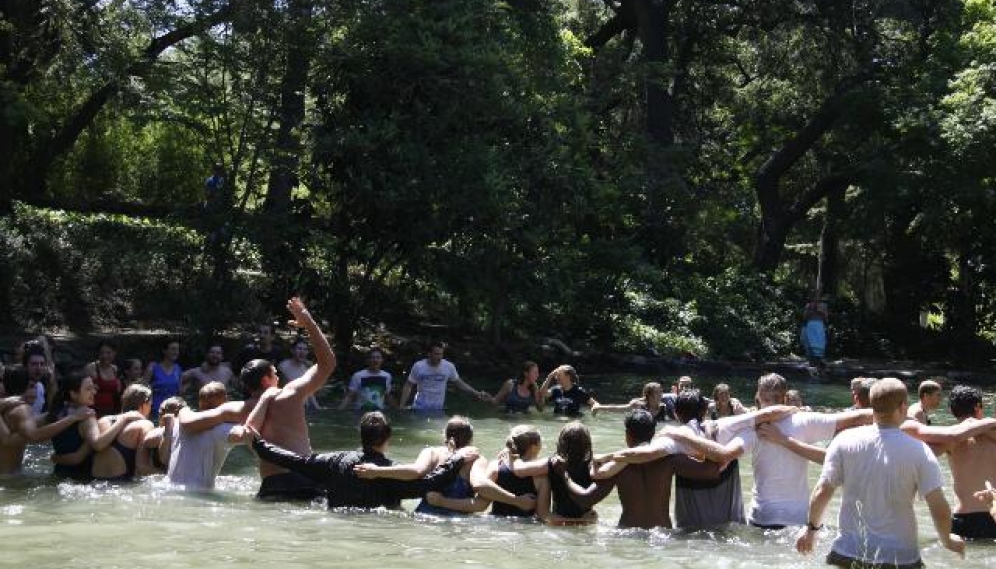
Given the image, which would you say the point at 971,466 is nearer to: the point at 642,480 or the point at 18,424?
the point at 642,480

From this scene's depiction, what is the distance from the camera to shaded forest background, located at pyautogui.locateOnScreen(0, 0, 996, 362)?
23.4 m

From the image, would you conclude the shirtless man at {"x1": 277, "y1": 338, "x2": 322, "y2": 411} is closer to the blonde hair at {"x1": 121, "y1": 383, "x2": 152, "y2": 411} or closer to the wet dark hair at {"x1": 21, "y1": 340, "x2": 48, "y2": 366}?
the wet dark hair at {"x1": 21, "y1": 340, "x2": 48, "y2": 366}

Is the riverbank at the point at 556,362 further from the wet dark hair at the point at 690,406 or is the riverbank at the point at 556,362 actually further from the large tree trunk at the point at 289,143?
the wet dark hair at the point at 690,406

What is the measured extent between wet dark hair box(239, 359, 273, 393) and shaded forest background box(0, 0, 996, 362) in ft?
39.6

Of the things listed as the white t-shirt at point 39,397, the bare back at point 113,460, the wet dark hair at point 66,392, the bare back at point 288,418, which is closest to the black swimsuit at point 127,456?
the bare back at point 113,460

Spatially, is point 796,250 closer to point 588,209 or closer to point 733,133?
point 733,133

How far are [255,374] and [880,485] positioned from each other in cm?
545

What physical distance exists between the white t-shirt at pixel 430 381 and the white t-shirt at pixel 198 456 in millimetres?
7888

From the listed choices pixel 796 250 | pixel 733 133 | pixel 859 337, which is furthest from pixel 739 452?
Result: pixel 796 250

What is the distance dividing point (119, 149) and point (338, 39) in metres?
13.0

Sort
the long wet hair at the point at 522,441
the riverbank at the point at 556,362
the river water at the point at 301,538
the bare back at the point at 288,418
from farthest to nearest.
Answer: the riverbank at the point at 556,362 < the bare back at the point at 288,418 < the long wet hair at the point at 522,441 < the river water at the point at 301,538

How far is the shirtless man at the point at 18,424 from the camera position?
11.4 meters

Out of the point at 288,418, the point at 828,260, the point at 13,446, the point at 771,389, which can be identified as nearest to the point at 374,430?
the point at 288,418

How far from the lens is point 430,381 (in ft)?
62.1
